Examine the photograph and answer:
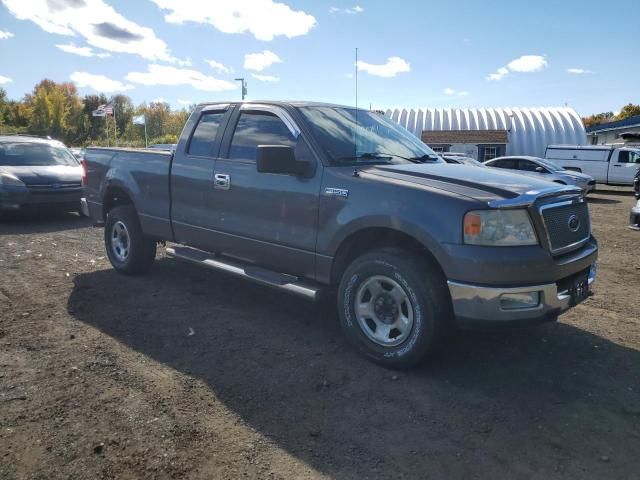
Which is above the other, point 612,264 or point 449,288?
point 449,288

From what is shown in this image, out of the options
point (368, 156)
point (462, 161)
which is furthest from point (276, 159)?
point (462, 161)

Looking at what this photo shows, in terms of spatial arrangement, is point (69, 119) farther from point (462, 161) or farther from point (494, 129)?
point (462, 161)

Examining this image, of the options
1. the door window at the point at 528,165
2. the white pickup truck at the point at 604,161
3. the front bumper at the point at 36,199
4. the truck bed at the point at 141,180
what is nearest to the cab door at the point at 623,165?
the white pickup truck at the point at 604,161

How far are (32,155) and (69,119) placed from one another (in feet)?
260

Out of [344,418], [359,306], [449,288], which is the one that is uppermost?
[449,288]

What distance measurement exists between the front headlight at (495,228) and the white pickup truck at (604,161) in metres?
21.8

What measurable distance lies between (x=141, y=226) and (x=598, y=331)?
4.78 meters

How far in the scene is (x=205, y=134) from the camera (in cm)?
515

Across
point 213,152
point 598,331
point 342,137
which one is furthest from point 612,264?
point 213,152

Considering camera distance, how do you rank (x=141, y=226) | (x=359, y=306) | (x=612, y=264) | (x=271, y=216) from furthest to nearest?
1. (x=612, y=264)
2. (x=141, y=226)
3. (x=271, y=216)
4. (x=359, y=306)

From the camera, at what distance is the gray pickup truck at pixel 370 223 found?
330 centimetres

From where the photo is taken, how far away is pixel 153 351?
13.2 feet

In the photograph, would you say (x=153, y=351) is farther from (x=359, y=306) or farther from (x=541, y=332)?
(x=541, y=332)

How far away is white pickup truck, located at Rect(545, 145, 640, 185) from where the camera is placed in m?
21.8
